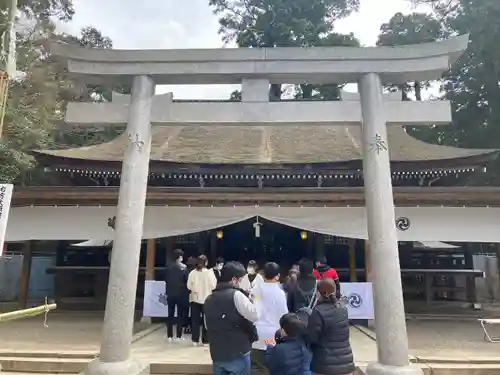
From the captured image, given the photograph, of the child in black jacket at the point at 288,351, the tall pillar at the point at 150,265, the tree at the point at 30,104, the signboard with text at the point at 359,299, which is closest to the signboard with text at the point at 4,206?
the tree at the point at 30,104

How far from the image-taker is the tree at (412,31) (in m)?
22.9

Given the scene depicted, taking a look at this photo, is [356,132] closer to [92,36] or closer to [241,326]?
[241,326]

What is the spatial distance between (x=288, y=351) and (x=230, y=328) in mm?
514

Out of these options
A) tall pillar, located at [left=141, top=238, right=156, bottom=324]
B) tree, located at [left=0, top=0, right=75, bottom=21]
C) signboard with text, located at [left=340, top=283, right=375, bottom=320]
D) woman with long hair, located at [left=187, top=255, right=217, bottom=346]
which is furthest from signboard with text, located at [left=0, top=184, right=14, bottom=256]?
tree, located at [left=0, top=0, right=75, bottom=21]

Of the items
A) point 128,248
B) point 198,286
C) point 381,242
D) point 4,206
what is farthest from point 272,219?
point 4,206

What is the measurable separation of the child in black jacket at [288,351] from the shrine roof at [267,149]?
8.27 meters

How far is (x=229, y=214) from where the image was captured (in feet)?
33.8

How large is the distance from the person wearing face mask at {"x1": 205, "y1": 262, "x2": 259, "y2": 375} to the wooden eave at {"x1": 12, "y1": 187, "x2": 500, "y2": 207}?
21.6ft

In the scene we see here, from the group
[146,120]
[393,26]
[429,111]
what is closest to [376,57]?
[429,111]

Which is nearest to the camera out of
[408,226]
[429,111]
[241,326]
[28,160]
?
[241,326]

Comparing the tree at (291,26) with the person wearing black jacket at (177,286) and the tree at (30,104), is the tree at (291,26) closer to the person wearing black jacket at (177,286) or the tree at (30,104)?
the tree at (30,104)

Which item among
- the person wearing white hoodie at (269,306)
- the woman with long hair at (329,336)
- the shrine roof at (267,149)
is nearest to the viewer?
the woman with long hair at (329,336)

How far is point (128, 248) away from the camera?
17.3 feet

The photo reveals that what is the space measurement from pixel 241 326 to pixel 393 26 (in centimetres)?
2510
